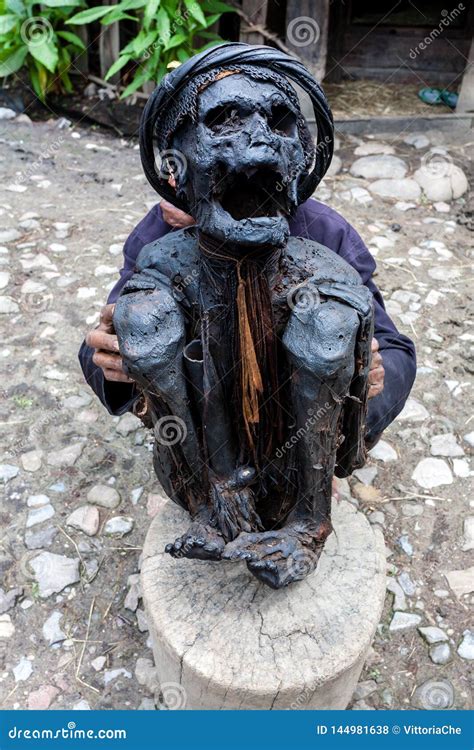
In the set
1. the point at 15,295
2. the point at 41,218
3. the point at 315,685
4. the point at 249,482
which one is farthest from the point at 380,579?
the point at 41,218

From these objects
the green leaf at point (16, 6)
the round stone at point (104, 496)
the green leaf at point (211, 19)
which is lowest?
the round stone at point (104, 496)

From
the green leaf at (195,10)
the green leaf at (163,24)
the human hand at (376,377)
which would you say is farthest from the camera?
the green leaf at (163,24)

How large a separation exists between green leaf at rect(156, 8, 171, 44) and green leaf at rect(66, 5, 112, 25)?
1.44 feet

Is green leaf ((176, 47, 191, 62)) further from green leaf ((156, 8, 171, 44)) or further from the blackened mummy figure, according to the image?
the blackened mummy figure

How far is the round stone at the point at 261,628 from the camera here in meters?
1.82

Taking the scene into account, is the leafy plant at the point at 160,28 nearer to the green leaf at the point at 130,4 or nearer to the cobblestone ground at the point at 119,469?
the green leaf at the point at 130,4

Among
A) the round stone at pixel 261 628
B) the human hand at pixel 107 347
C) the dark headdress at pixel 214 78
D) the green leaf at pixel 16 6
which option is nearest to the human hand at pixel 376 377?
the round stone at pixel 261 628

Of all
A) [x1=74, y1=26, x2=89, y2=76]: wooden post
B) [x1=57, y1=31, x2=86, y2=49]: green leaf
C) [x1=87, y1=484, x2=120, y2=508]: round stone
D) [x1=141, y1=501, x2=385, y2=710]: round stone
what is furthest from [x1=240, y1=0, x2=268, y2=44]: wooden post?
[x1=141, y1=501, x2=385, y2=710]: round stone

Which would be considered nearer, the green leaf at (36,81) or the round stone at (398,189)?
the round stone at (398,189)

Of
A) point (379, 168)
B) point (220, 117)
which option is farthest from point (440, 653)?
point (379, 168)

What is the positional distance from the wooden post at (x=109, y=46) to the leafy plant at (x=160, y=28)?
13.2 inches

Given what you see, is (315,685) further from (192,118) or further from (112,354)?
(192,118)

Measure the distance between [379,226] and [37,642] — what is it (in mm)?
3121

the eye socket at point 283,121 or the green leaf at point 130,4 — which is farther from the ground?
the eye socket at point 283,121
